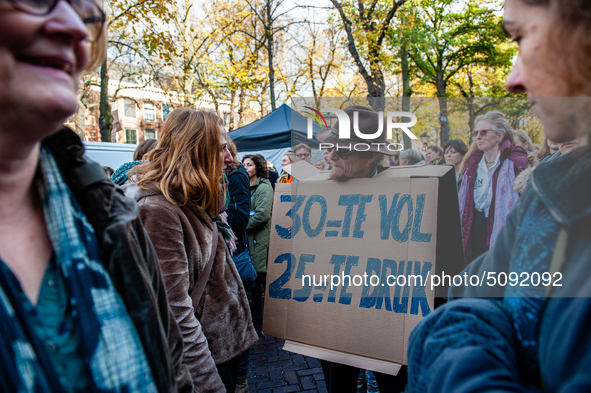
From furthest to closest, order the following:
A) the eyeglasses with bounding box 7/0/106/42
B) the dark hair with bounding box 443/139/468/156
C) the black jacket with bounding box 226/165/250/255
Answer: the dark hair with bounding box 443/139/468/156 → the black jacket with bounding box 226/165/250/255 → the eyeglasses with bounding box 7/0/106/42

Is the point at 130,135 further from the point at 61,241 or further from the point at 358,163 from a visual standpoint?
the point at 61,241

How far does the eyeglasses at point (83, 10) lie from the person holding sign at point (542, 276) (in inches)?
35.0

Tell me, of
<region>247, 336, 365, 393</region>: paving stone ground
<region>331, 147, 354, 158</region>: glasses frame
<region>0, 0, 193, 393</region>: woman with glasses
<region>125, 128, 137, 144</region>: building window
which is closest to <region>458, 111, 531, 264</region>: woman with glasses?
<region>331, 147, 354, 158</region>: glasses frame

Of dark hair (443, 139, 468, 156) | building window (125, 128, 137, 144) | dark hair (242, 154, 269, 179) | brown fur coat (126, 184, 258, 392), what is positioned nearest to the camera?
brown fur coat (126, 184, 258, 392)

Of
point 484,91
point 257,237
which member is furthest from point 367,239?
point 484,91

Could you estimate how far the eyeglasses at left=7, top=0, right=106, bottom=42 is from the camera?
650mm

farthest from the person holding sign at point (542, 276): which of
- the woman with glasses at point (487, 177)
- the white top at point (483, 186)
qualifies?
the white top at point (483, 186)

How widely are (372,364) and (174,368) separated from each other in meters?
0.94

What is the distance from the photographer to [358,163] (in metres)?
1.89

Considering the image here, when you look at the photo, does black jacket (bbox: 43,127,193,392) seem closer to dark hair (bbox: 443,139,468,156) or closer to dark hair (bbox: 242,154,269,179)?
dark hair (bbox: 443,139,468,156)

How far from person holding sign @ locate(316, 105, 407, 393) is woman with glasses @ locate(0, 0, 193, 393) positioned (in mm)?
1185

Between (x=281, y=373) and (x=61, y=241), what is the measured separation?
116 inches

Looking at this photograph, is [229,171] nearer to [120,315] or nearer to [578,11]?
[120,315]

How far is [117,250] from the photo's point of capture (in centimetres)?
85
